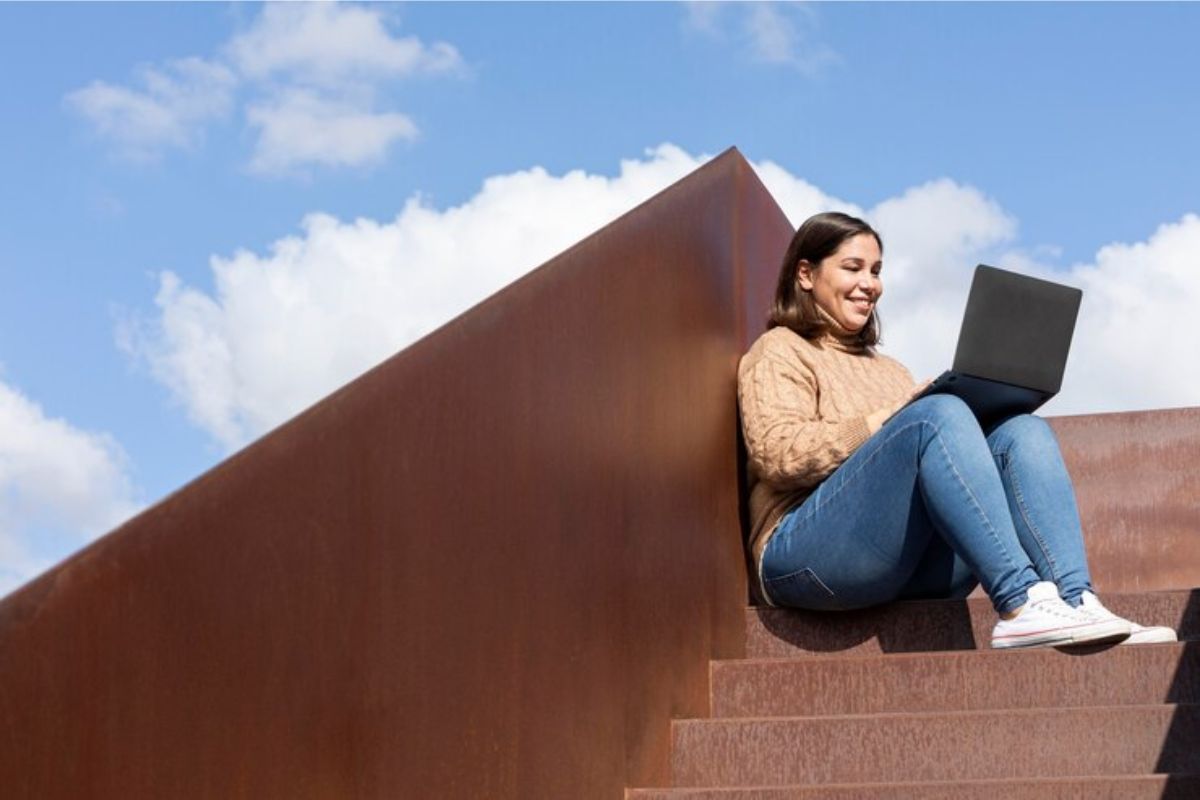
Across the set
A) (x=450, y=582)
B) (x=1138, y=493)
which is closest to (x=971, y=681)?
(x=450, y=582)

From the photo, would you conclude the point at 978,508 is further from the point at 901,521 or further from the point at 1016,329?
the point at 1016,329

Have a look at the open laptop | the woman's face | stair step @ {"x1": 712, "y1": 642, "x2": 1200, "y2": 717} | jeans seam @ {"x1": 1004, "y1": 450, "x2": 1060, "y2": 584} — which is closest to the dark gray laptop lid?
the open laptop

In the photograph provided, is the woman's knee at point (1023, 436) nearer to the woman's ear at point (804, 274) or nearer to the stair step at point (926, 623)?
the stair step at point (926, 623)

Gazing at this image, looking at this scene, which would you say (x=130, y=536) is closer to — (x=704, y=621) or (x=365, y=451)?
(x=365, y=451)

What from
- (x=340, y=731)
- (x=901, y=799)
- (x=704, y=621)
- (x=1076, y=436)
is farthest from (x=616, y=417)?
(x=1076, y=436)

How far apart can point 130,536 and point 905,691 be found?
1872mm

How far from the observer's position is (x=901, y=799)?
9.70 feet

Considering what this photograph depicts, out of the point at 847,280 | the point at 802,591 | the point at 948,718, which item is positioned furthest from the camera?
the point at 847,280

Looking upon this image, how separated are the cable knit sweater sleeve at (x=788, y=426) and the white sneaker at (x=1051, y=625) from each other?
504 mm

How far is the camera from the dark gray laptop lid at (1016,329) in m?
3.17

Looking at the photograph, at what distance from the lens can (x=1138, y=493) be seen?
16.9 feet

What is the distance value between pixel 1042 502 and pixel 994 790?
0.71 meters

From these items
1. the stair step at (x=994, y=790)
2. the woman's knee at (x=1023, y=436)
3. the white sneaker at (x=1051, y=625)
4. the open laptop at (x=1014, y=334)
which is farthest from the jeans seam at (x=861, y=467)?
the stair step at (x=994, y=790)

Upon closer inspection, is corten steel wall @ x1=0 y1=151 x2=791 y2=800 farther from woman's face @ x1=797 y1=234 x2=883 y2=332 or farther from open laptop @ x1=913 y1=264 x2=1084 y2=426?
open laptop @ x1=913 y1=264 x2=1084 y2=426
